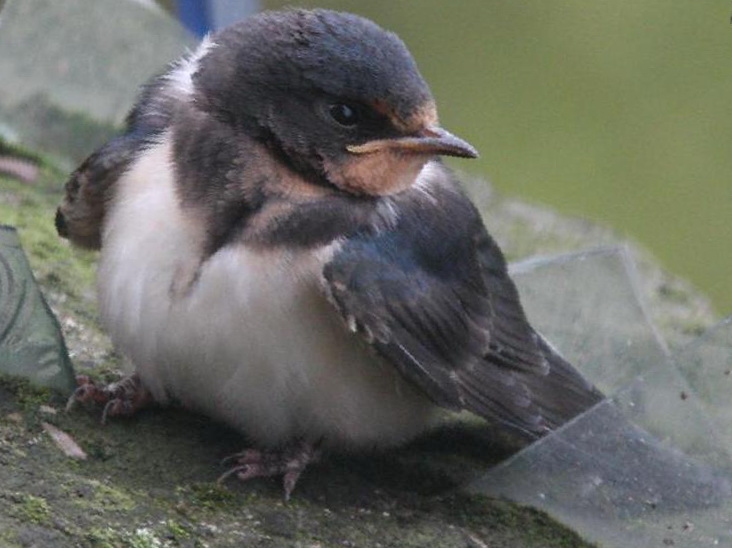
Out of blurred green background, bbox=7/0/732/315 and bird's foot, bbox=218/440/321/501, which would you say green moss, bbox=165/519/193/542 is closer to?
bird's foot, bbox=218/440/321/501

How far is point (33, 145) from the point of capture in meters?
4.57

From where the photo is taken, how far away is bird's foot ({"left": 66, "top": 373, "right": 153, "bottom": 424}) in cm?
310

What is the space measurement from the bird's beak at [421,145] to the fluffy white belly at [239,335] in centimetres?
19

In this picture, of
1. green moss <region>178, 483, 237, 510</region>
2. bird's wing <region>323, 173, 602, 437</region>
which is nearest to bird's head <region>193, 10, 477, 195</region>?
bird's wing <region>323, 173, 602, 437</region>

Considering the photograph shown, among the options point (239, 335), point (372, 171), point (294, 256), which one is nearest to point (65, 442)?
point (239, 335)

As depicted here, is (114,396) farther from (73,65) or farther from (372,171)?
(73,65)

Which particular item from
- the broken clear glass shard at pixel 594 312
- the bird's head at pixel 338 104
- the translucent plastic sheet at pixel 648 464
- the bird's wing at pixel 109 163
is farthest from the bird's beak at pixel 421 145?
the broken clear glass shard at pixel 594 312

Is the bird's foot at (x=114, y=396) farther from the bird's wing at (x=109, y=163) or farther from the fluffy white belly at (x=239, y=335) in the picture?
the bird's wing at (x=109, y=163)

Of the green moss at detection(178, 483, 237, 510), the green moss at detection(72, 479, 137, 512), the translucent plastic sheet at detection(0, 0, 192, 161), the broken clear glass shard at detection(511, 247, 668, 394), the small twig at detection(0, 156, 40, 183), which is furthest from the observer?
the translucent plastic sheet at detection(0, 0, 192, 161)

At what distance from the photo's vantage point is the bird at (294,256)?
2.95 metres

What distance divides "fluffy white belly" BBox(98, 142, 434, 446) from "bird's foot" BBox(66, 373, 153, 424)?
0.03 meters

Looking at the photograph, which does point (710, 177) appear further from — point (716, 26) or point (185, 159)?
point (185, 159)

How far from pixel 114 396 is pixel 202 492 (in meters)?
0.33

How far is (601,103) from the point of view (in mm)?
8406
